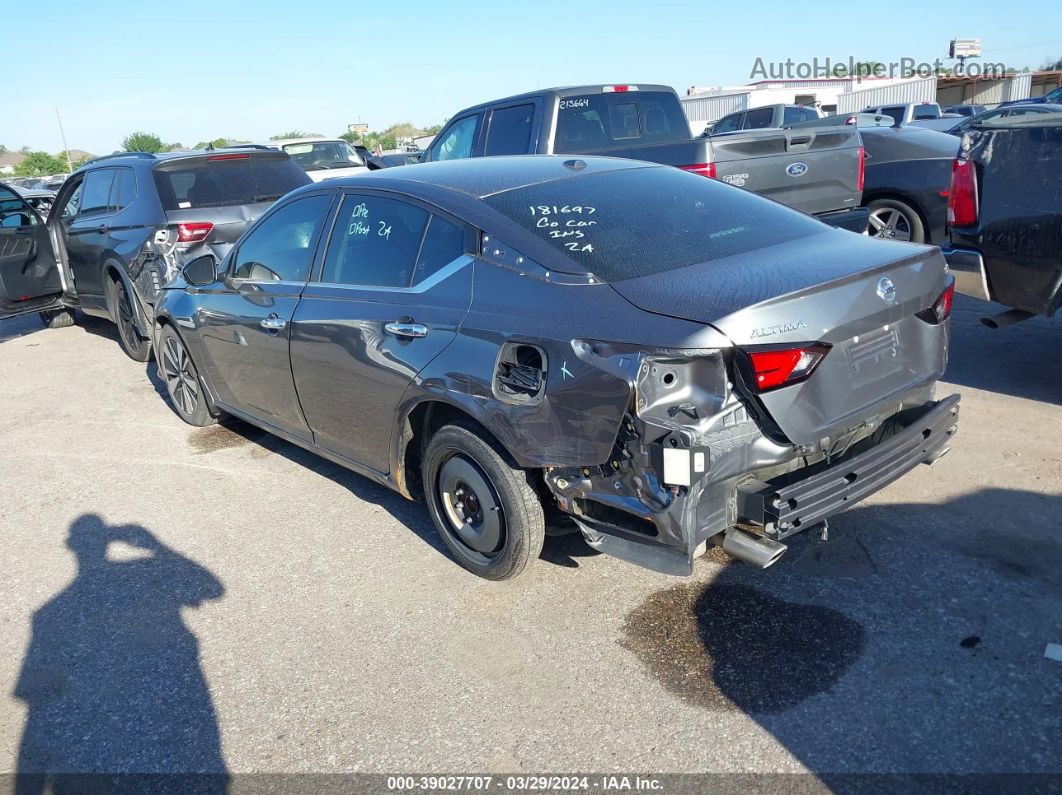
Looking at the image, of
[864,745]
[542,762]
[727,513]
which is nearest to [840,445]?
[727,513]

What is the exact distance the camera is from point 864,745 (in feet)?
8.83

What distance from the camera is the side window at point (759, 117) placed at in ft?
59.4

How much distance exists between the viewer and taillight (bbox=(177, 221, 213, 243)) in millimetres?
7402

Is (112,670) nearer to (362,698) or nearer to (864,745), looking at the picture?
(362,698)

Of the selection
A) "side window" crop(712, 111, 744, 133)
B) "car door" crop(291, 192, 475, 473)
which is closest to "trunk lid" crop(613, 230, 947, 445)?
"car door" crop(291, 192, 475, 473)

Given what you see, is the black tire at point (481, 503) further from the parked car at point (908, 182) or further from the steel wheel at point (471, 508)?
the parked car at point (908, 182)

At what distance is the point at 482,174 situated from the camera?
403 cm

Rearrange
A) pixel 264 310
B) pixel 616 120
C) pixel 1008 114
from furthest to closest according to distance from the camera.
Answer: pixel 616 120 < pixel 1008 114 < pixel 264 310

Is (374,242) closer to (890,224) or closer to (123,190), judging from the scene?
(123,190)

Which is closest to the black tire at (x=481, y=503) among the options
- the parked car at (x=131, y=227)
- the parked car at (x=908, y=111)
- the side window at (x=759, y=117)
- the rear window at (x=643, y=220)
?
the rear window at (x=643, y=220)

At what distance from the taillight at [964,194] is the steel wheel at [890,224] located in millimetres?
3051

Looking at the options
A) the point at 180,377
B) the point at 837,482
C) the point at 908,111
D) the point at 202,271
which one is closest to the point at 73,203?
the point at 180,377

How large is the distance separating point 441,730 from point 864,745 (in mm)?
1380

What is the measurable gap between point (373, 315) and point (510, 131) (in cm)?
466
